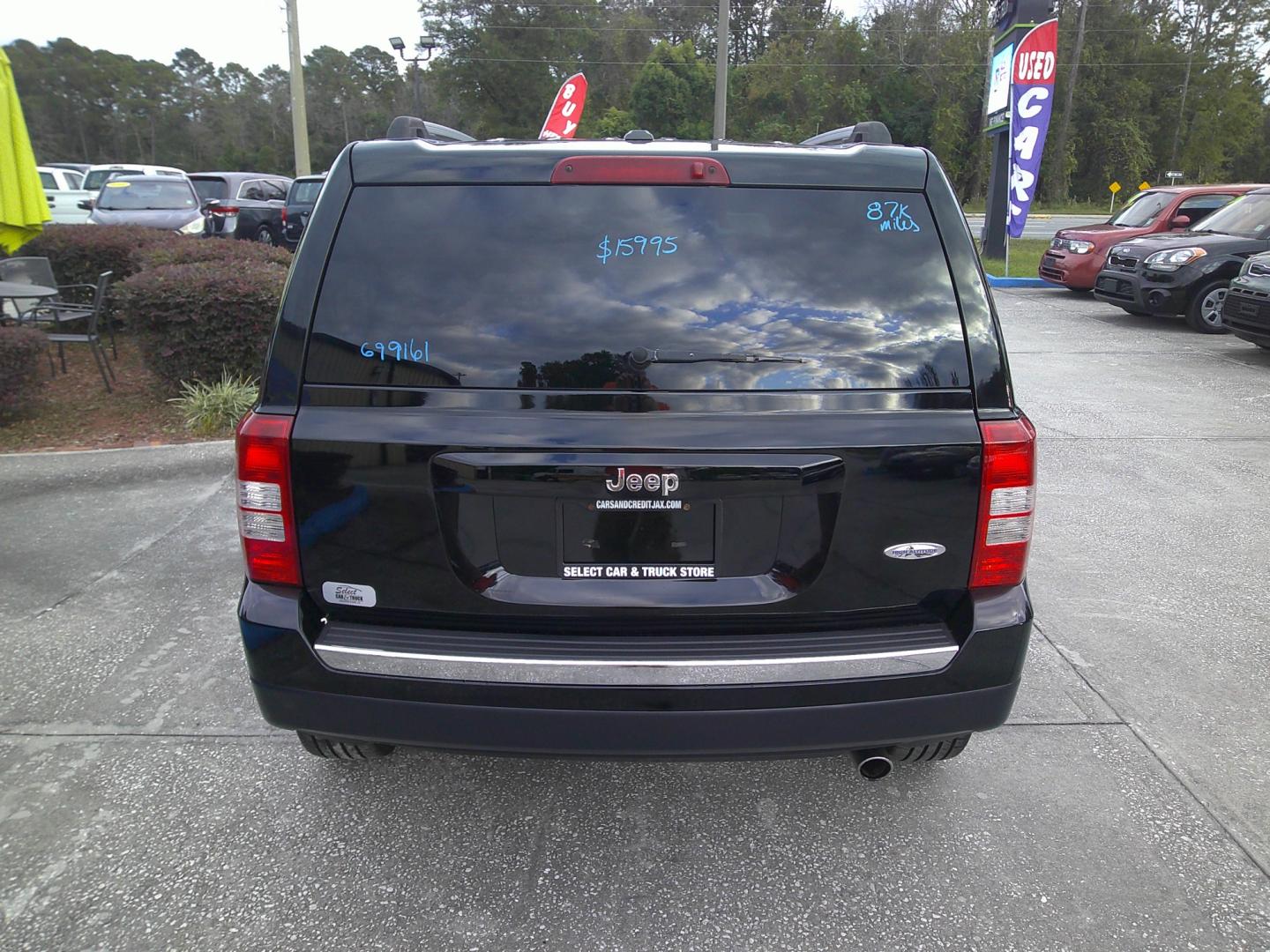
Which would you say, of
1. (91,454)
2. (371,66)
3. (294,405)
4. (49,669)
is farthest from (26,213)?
(371,66)

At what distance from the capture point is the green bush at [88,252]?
400 inches

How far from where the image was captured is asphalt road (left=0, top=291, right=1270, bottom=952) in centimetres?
237

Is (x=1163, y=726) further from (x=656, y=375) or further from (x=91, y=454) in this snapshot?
(x=91, y=454)

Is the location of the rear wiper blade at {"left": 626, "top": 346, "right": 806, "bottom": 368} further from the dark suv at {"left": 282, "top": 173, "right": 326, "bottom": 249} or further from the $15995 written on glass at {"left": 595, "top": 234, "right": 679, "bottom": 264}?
the dark suv at {"left": 282, "top": 173, "right": 326, "bottom": 249}

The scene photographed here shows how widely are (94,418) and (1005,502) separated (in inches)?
299

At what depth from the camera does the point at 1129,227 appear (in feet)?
48.3

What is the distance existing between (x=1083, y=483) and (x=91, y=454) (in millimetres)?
7112

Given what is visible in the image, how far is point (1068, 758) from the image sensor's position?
312 cm

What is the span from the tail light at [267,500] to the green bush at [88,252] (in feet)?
30.2

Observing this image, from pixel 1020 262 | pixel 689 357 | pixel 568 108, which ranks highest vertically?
pixel 568 108

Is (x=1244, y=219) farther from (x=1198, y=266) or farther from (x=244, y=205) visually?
(x=244, y=205)

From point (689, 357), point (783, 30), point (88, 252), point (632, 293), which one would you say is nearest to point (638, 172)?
point (632, 293)

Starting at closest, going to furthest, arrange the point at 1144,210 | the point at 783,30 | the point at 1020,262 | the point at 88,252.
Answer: the point at 88,252 → the point at 1144,210 → the point at 1020,262 → the point at 783,30

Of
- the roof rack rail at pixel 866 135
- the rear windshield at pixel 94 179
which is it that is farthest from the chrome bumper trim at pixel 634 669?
the rear windshield at pixel 94 179
